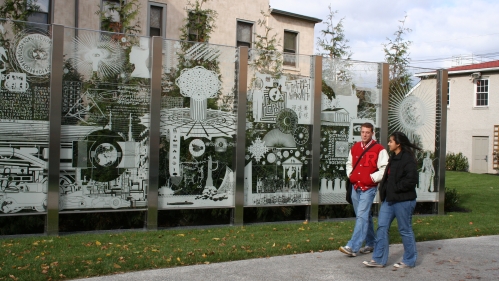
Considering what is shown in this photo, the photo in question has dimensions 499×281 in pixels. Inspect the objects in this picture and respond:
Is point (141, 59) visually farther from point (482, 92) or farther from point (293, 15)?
point (482, 92)

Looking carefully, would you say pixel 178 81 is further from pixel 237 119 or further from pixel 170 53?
pixel 237 119

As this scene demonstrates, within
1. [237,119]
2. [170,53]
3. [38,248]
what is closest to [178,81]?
[170,53]

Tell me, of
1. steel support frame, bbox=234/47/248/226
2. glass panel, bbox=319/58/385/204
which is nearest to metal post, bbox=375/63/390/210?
glass panel, bbox=319/58/385/204

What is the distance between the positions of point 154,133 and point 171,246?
238cm

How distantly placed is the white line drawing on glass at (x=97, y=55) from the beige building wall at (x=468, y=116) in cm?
3266

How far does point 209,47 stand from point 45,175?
3809 millimetres

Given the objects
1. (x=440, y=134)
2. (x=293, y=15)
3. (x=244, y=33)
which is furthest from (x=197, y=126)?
(x=293, y=15)

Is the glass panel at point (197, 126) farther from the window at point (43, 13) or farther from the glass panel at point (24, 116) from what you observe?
the window at point (43, 13)

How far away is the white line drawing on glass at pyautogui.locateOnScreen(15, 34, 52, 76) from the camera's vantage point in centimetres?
873

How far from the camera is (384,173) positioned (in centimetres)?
743

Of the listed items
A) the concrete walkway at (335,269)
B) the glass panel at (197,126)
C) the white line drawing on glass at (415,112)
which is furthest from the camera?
the white line drawing on glass at (415,112)

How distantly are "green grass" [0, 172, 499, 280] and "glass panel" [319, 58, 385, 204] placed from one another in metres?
0.89

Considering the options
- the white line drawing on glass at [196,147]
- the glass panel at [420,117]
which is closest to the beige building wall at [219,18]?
the glass panel at [420,117]

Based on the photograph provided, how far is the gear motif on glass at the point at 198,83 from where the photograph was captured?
391 inches
